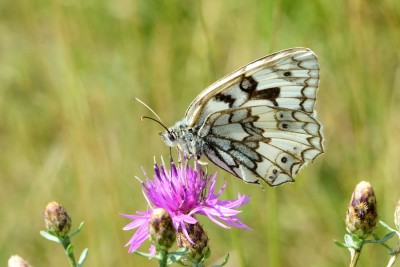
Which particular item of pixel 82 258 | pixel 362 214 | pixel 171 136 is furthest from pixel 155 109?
pixel 82 258

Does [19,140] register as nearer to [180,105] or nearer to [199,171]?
[180,105]

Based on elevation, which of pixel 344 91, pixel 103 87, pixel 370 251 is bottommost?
pixel 370 251

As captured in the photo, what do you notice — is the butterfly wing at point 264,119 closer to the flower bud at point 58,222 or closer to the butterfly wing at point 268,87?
the butterfly wing at point 268,87

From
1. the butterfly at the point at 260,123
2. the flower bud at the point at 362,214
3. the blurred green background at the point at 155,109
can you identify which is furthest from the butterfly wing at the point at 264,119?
the blurred green background at the point at 155,109

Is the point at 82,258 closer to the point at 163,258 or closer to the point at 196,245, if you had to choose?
the point at 163,258

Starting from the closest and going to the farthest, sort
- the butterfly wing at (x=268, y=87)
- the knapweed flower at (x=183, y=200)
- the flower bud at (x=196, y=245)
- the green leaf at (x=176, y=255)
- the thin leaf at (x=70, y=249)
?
the green leaf at (x=176, y=255), the thin leaf at (x=70, y=249), the flower bud at (x=196, y=245), the knapweed flower at (x=183, y=200), the butterfly wing at (x=268, y=87)

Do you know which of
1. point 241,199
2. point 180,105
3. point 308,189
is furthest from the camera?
point 180,105

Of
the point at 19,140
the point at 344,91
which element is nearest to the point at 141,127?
the point at 19,140
